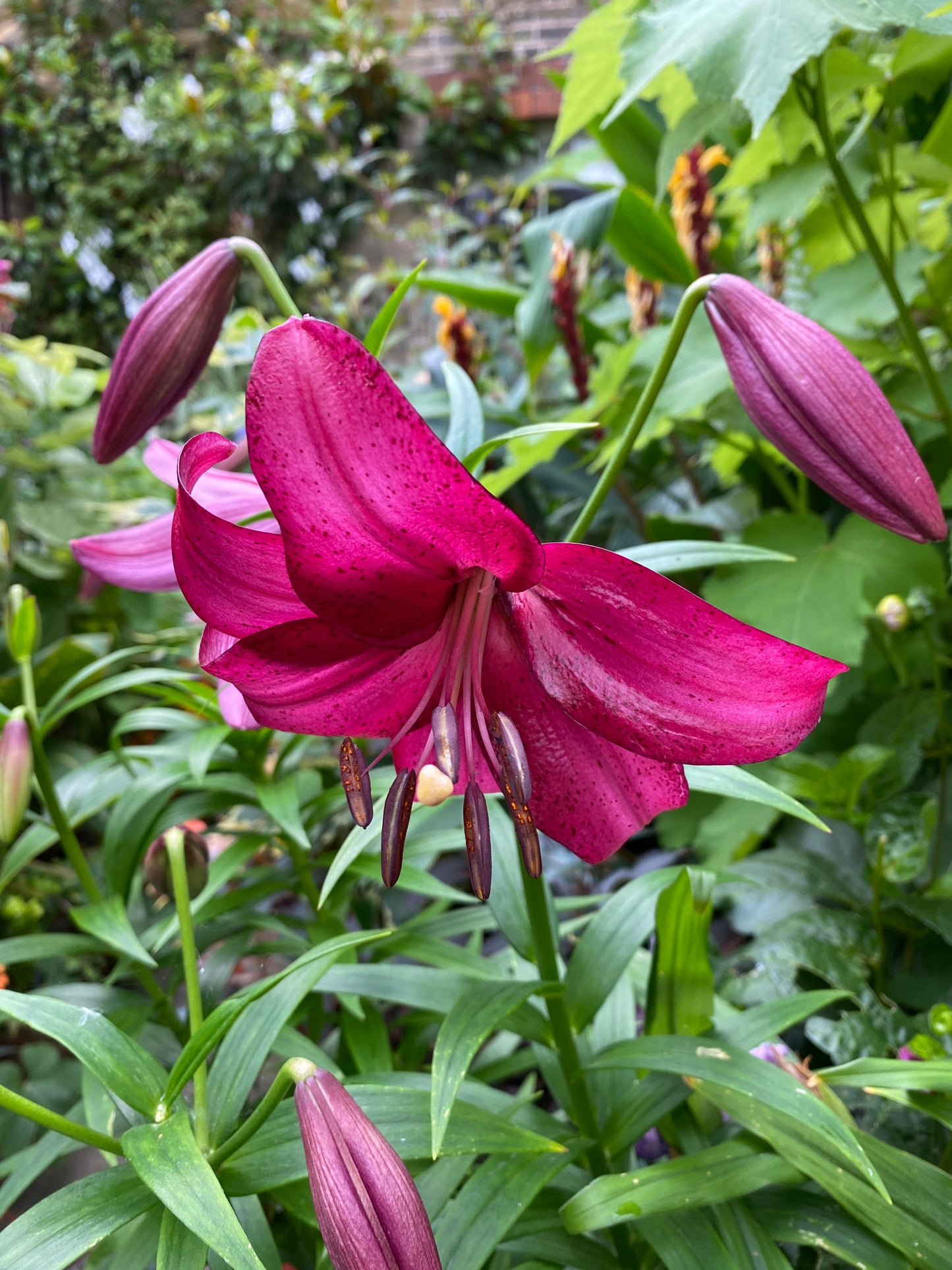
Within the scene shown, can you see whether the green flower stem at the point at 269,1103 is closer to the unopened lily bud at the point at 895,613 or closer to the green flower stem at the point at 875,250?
the unopened lily bud at the point at 895,613

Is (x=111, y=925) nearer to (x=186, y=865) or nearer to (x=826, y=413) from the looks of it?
(x=186, y=865)

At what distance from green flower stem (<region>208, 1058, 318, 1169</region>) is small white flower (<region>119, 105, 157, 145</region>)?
5.34m

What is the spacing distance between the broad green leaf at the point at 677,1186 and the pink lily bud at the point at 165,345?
20.6 inches

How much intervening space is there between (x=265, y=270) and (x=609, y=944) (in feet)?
1.54

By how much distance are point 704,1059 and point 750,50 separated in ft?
2.18

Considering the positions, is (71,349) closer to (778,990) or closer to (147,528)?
(147,528)

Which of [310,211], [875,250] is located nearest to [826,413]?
[875,250]

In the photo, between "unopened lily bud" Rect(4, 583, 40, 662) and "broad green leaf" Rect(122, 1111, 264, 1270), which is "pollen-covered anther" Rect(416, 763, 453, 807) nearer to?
"broad green leaf" Rect(122, 1111, 264, 1270)

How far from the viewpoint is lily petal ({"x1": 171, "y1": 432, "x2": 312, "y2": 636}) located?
1.24 feet

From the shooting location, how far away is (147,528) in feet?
Answer: 1.82

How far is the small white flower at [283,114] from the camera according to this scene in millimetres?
3787

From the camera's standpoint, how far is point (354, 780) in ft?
1.40

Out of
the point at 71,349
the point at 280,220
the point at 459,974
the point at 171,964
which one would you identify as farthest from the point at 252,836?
the point at 280,220

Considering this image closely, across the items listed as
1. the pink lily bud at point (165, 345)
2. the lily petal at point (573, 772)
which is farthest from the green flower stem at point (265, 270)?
the lily petal at point (573, 772)
